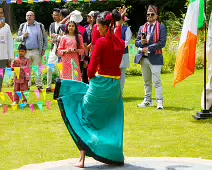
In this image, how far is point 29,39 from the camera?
1331 centimetres

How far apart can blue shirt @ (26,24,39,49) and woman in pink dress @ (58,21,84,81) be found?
188 cm

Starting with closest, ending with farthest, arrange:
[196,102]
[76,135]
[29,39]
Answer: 1. [76,135]
2. [196,102]
3. [29,39]

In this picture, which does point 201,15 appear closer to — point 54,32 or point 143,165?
point 143,165

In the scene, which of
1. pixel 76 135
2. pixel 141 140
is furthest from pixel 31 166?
pixel 141 140

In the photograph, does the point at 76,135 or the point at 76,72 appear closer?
the point at 76,135

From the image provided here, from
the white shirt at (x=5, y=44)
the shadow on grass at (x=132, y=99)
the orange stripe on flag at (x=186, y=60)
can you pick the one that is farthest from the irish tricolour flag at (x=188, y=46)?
the white shirt at (x=5, y=44)

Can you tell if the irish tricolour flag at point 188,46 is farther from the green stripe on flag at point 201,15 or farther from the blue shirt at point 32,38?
the blue shirt at point 32,38

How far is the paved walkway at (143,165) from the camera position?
22.5 feet

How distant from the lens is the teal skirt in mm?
6766

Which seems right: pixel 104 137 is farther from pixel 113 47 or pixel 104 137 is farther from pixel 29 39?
pixel 29 39

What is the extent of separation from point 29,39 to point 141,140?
5466mm

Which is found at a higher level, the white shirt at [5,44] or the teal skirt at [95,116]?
the white shirt at [5,44]

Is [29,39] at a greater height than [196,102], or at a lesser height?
greater

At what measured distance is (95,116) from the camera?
6859 mm
